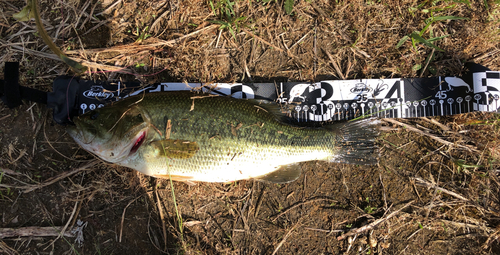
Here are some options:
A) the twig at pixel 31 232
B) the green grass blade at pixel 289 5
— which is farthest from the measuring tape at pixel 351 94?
the twig at pixel 31 232

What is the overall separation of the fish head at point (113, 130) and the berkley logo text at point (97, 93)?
623mm

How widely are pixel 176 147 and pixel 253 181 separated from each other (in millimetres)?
1192

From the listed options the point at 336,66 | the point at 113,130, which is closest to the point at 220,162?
the point at 113,130

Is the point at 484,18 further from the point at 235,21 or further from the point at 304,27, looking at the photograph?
the point at 235,21

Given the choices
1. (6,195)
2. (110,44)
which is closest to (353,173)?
(110,44)

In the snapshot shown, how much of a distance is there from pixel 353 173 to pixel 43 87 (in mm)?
4236

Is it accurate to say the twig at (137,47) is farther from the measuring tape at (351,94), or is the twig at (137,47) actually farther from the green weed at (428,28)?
the green weed at (428,28)

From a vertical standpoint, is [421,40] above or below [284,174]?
above

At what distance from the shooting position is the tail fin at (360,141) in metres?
3.25

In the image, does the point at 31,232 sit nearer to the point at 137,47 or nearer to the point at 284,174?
the point at 137,47

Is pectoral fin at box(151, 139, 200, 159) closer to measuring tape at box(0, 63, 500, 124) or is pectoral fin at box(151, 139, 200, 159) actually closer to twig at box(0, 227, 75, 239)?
measuring tape at box(0, 63, 500, 124)

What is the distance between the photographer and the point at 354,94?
3486mm

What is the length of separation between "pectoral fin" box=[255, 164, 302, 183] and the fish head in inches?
58.3

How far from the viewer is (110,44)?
3484 mm
